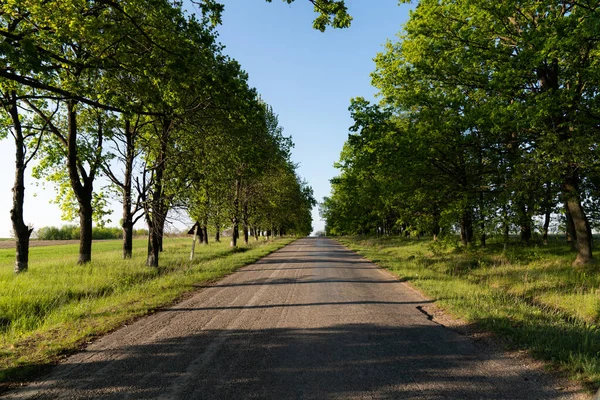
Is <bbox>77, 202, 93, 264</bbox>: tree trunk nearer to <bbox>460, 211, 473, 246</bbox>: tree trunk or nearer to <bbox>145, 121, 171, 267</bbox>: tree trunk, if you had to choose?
<bbox>145, 121, 171, 267</bbox>: tree trunk

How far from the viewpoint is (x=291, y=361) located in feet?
15.2

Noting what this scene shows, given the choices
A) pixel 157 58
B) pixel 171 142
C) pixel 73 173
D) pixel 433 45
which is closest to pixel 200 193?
pixel 171 142

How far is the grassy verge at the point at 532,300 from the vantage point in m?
4.93

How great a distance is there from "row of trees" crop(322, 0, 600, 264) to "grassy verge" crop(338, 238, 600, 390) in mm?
1619

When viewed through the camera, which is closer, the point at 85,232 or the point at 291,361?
the point at 291,361

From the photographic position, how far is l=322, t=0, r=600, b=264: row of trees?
425 inches

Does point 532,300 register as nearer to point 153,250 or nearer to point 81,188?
point 153,250

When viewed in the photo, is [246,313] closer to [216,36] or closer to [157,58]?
[157,58]

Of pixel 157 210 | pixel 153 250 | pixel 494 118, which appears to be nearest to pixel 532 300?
A: pixel 494 118

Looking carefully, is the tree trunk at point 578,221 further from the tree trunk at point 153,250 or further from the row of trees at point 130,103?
the tree trunk at point 153,250

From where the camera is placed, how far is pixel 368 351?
5.02 meters

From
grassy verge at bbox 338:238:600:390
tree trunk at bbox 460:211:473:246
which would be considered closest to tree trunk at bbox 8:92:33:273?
grassy verge at bbox 338:238:600:390

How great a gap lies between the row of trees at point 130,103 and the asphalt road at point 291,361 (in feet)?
15.2

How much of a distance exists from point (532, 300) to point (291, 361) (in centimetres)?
765
